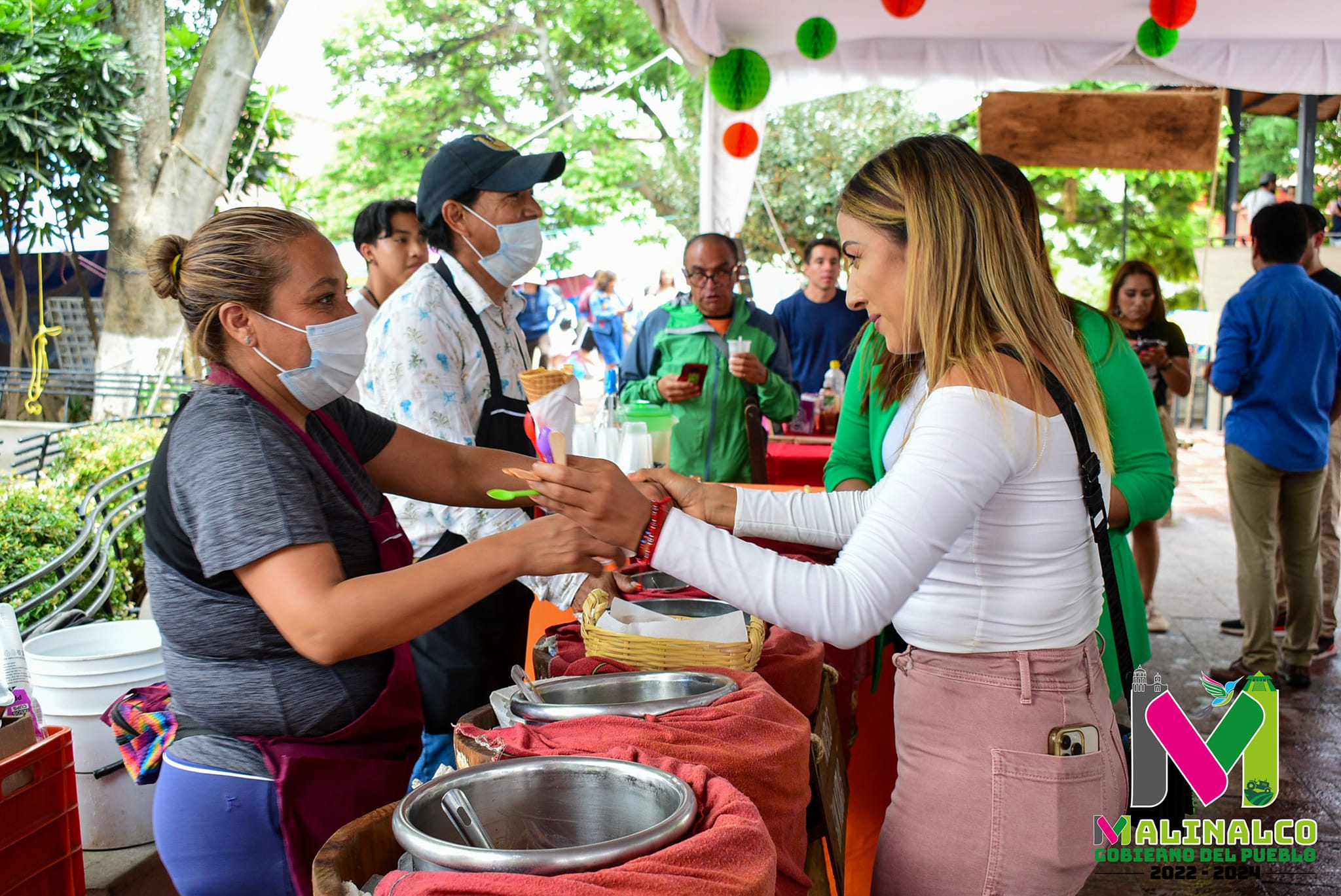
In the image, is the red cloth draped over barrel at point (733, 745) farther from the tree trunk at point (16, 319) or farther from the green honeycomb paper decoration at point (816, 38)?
the green honeycomb paper decoration at point (816, 38)

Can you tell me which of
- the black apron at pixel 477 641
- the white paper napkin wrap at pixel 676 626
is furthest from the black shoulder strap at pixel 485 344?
the white paper napkin wrap at pixel 676 626

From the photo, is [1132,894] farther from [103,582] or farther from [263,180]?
[263,180]

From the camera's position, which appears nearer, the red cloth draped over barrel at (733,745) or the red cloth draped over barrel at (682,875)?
the red cloth draped over barrel at (682,875)

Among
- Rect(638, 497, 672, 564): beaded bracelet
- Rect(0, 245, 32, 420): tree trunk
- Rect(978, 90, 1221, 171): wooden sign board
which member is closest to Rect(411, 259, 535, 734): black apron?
Rect(638, 497, 672, 564): beaded bracelet

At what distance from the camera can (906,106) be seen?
17875 mm

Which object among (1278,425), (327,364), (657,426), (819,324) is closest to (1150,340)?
(1278,425)

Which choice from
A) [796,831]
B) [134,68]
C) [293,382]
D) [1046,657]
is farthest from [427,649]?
[134,68]

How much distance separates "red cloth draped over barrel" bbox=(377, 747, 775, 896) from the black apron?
1479 mm

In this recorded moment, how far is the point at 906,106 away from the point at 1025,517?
699 inches

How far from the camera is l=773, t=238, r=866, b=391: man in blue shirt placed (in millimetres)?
6230

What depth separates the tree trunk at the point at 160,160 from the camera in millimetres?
5426

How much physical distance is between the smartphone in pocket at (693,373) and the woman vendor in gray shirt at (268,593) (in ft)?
9.48

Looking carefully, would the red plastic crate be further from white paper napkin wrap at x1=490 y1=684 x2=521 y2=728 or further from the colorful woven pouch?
white paper napkin wrap at x1=490 y1=684 x2=521 y2=728

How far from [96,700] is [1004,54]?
21.8 ft
